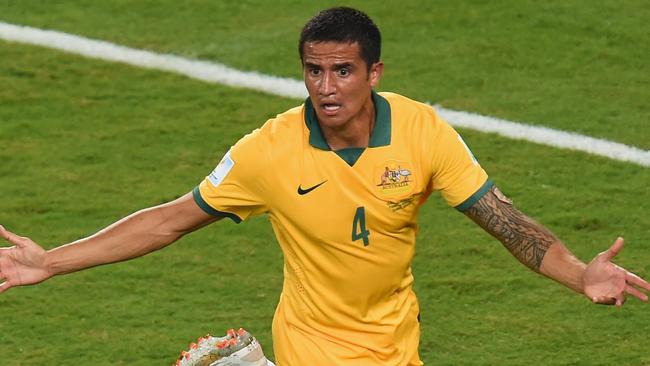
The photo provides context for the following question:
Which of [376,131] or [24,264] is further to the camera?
[24,264]

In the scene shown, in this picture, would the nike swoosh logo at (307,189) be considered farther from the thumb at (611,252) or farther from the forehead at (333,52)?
the thumb at (611,252)

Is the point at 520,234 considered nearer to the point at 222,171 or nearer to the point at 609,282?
the point at 609,282

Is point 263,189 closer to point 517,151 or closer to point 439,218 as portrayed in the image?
point 439,218

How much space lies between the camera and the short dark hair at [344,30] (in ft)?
22.6

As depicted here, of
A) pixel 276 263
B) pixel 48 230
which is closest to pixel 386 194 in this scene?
pixel 276 263

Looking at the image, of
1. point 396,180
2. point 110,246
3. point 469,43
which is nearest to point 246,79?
point 469,43

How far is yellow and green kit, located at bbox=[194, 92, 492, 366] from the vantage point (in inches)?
276

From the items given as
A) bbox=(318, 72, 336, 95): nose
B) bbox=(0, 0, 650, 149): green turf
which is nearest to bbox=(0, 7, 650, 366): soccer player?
bbox=(318, 72, 336, 95): nose

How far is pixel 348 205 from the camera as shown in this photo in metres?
7.01

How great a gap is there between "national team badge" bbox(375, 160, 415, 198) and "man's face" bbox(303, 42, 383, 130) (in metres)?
0.27

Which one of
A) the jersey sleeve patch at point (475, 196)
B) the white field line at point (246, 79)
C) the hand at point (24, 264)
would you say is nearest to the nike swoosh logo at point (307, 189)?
the jersey sleeve patch at point (475, 196)

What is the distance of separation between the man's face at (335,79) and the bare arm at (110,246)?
74 centimetres

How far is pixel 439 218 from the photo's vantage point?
35.1 ft

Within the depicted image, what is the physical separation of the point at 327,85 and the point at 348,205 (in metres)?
0.51
